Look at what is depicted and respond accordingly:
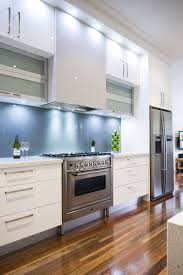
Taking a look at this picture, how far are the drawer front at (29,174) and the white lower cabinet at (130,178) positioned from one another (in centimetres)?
107

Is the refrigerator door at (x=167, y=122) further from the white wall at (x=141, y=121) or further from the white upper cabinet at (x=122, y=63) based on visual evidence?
the white upper cabinet at (x=122, y=63)

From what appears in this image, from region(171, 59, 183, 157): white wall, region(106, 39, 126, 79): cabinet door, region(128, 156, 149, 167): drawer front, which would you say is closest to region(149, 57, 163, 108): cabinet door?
region(106, 39, 126, 79): cabinet door

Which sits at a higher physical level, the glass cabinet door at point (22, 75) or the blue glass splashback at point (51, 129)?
the glass cabinet door at point (22, 75)

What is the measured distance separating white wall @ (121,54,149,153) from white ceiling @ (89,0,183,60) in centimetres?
46

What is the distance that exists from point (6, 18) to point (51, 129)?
141cm

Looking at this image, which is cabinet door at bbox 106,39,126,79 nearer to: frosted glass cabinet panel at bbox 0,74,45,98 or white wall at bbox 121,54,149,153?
white wall at bbox 121,54,149,153

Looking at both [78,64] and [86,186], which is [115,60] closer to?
[78,64]

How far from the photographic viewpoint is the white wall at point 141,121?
3.77 metres

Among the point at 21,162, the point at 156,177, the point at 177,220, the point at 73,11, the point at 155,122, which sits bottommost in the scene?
the point at 156,177

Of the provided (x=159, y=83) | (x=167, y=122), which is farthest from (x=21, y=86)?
(x=167, y=122)

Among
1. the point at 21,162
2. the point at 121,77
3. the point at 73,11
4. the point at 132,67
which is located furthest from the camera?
the point at 132,67

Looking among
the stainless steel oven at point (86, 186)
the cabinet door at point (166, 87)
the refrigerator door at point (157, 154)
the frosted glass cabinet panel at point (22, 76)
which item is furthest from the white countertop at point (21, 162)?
the cabinet door at point (166, 87)

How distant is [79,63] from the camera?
270 centimetres

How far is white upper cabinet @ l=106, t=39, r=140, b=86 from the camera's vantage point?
322cm
